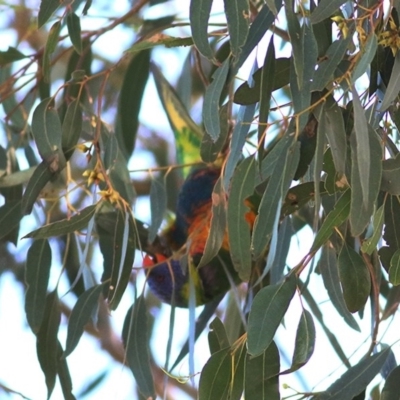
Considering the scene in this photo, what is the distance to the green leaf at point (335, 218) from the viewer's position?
3.01 feet

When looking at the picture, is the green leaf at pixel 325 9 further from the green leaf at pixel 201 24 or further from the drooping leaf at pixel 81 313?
the drooping leaf at pixel 81 313

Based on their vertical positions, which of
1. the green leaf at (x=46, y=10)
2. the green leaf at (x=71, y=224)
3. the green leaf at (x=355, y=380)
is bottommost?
the green leaf at (x=355, y=380)

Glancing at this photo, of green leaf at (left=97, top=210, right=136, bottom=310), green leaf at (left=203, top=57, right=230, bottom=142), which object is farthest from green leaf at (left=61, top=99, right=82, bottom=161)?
green leaf at (left=203, top=57, right=230, bottom=142)

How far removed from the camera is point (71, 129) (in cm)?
125

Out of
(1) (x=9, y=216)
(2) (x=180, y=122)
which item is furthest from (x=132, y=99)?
(1) (x=9, y=216)

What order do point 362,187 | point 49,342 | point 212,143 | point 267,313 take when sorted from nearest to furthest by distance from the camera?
1. point 362,187
2. point 267,313
3. point 212,143
4. point 49,342

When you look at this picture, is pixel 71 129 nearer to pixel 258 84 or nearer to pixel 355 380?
pixel 258 84

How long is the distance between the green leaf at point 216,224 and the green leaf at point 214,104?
0.08 meters

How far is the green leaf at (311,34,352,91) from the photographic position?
2.96 feet

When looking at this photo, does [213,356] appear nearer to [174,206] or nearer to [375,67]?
[375,67]

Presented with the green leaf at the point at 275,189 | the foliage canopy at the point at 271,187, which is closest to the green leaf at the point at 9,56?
the foliage canopy at the point at 271,187

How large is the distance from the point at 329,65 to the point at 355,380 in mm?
343

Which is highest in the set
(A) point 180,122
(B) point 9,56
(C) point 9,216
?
(B) point 9,56

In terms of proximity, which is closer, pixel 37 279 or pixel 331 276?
pixel 331 276
